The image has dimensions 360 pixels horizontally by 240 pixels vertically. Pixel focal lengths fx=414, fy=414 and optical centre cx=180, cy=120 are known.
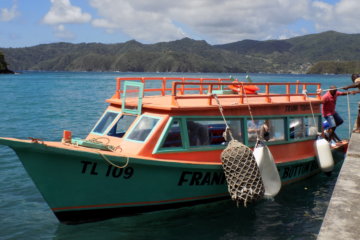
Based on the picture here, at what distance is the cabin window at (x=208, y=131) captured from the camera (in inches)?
370

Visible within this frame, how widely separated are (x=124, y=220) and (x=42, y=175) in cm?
222

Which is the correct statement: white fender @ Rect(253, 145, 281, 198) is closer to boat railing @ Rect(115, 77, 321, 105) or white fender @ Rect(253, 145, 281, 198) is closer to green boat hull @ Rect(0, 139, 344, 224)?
green boat hull @ Rect(0, 139, 344, 224)

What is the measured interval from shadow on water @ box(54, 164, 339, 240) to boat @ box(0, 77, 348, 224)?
0.39 meters

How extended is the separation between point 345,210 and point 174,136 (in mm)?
4179

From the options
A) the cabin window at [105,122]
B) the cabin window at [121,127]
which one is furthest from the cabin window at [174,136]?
the cabin window at [105,122]

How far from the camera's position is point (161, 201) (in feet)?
29.1

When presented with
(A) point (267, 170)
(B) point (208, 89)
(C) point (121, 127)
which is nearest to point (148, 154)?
(C) point (121, 127)

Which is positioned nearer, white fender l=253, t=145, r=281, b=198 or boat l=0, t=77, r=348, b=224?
boat l=0, t=77, r=348, b=224

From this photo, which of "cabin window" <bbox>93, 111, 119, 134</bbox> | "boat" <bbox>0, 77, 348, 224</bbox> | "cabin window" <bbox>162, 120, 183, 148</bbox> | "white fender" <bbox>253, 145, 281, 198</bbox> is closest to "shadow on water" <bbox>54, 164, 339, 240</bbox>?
"boat" <bbox>0, 77, 348, 224</bbox>

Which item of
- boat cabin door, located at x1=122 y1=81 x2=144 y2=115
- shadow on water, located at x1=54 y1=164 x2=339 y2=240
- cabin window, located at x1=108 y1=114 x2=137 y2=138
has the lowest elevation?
shadow on water, located at x1=54 y1=164 x2=339 y2=240

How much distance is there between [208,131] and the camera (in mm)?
9797

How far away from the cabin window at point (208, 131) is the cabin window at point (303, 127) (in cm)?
227

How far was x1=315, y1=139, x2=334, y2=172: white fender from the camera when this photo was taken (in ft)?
39.2

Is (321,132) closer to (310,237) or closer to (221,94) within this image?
(221,94)
